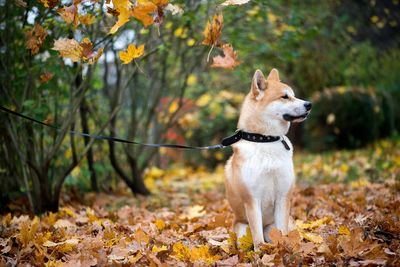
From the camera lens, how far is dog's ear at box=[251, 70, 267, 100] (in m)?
3.27

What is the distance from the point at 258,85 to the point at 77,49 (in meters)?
1.31

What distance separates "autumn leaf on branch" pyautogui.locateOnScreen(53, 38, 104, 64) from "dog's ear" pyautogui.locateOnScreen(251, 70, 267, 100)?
1098 millimetres

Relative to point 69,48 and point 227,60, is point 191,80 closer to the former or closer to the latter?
point 227,60

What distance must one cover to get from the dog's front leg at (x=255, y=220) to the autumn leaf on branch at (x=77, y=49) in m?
1.50

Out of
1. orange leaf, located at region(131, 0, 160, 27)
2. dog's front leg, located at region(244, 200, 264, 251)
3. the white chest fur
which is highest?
orange leaf, located at region(131, 0, 160, 27)

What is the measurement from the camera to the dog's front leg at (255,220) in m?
3.17

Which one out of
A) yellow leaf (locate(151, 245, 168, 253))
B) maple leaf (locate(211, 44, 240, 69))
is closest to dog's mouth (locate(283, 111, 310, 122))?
maple leaf (locate(211, 44, 240, 69))

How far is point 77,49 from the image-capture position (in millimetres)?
3213

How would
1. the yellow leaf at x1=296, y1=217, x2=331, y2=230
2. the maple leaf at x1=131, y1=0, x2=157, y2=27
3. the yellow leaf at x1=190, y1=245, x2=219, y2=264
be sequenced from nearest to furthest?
the maple leaf at x1=131, y1=0, x2=157, y2=27 → the yellow leaf at x1=190, y1=245, x2=219, y2=264 → the yellow leaf at x1=296, y1=217, x2=331, y2=230

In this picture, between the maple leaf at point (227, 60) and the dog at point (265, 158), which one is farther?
the maple leaf at point (227, 60)

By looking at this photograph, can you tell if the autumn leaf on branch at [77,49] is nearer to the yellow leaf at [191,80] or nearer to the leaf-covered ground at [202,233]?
the leaf-covered ground at [202,233]

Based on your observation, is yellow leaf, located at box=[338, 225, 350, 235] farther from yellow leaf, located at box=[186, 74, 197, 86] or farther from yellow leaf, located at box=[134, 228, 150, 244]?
yellow leaf, located at box=[186, 74, 197, 86]

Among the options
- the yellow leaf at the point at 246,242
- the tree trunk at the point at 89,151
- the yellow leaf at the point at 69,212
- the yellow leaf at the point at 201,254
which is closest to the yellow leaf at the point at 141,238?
the yellow leaf at the point at 201,254

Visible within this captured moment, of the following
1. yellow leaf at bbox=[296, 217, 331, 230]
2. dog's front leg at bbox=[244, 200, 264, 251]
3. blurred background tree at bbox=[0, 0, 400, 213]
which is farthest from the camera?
blurred background tree at bbox=[0, 0, 400, 213]
